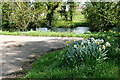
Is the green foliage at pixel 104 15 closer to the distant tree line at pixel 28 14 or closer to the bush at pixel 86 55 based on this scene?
the distant tree line at pixel 28 14

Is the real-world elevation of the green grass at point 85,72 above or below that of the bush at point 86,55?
below

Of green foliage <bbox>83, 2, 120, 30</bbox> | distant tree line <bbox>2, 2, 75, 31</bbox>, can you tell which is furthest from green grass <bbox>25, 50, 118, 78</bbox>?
green foliage <bbox>83, 2, 120, 30</bbox>

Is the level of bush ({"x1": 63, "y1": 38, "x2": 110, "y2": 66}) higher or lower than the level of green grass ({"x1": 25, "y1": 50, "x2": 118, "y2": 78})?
higher

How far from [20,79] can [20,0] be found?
12727 millimetres

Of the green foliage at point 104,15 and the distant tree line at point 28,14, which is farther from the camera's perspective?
the green foliage at point 104,15

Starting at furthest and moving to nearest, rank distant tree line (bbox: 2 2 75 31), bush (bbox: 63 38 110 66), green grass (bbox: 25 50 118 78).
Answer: distant tree line (bbox: 2 2 75 31), bush (bbox: 63 38 110 66), green grass (bbox: 25 50 118 78)

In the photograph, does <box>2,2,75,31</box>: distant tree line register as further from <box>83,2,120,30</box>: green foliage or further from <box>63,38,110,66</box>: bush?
<box>63,38,110,66</box>: bush

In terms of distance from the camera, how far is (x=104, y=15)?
16141mm

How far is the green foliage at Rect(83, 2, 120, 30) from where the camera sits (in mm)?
16078

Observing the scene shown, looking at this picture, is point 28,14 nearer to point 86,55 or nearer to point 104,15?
point 104,15

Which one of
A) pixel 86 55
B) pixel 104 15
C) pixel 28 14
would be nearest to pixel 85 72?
pixel 86 55

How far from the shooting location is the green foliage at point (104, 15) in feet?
52.7

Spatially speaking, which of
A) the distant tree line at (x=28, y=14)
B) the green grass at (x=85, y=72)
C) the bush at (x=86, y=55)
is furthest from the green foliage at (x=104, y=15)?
the green grass at (x=85, y=72)

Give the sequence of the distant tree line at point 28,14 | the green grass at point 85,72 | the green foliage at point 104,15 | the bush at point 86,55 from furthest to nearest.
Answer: the green foliage at point 104,15
the distant tree line at point 28,14
the bush at point 86,55
the green grass at point 85,72
